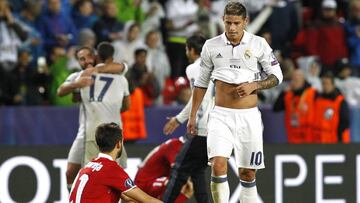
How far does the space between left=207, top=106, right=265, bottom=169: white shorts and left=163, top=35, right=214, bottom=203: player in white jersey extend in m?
1.35

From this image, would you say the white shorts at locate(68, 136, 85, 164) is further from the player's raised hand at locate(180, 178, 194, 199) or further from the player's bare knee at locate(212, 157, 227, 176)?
the player's bare knee at locate(212, 157, 227, 176)

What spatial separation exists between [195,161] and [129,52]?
529 cm

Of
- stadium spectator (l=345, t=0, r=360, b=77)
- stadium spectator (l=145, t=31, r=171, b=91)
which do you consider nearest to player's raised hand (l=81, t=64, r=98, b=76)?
stadium spectator (l=145, t=31, r=171, b=91)

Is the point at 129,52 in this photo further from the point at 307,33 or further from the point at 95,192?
the point at 95,192

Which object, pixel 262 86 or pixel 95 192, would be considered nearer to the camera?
pixel 95 192

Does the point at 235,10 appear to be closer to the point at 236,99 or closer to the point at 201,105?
the point at 236,99

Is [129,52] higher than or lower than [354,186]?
higher

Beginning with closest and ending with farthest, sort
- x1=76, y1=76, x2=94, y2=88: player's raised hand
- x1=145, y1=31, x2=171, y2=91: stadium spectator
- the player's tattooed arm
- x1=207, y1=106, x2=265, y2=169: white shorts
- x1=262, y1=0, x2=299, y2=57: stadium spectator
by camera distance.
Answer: the player's tattooed arm → x1=207, y1=106, x2=265, y2=169: white shorts → x1=76, y1=76, x2=94, y2=88: player's raised hand → x1=145, y1=31, x2=171, y2=91: stadium spectator → x1=262, y1=0, x2=299, y2=57: stadium spectator

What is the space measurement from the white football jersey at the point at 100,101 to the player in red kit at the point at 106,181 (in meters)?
2.75

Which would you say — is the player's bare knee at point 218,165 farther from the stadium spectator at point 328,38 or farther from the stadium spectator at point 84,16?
the stadium spectator at point 328,38

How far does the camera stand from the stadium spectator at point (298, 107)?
15789 mm

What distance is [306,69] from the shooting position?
17.5 meters

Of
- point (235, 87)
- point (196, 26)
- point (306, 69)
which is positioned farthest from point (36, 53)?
point (235, 87)

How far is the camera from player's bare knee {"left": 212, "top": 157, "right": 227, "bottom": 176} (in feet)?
32.9
